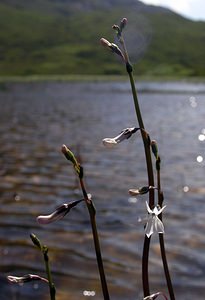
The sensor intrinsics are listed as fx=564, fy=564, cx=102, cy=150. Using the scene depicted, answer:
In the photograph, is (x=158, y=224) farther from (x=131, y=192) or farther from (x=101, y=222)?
(x=101, y=222)

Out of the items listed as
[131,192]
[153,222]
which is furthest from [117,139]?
[153,222]

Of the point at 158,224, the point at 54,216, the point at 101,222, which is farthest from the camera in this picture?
the point at 101,222

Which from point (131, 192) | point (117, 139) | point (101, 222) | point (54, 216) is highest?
point (117, 139)

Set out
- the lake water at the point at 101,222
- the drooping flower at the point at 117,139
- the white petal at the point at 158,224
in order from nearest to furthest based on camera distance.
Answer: the white petal at the point at 158,224 < the drooping flower at the point at 117,139 < the lake water at the point at 101,222

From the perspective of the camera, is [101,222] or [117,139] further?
[101,222]

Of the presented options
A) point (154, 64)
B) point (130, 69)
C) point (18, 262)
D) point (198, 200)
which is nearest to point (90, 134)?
point (198, 200)

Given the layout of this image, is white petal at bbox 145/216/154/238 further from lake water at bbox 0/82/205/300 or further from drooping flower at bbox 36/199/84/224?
drooping flower at bbox 36/199/84/224

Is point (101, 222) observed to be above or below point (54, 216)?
below

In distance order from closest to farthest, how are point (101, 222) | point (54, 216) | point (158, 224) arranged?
point (158, 224), point (54, 216), point (101, 222)

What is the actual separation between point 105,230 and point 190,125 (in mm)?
22778

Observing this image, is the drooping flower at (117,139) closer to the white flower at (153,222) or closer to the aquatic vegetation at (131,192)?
the aquatic vegetation at (131,192)

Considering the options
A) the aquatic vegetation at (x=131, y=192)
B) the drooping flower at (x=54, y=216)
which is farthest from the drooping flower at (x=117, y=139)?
the drooping flower at (x=54, y=216)

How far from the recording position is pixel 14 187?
11680mm

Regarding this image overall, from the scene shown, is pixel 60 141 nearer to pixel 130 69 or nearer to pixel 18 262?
pixel 18 262
